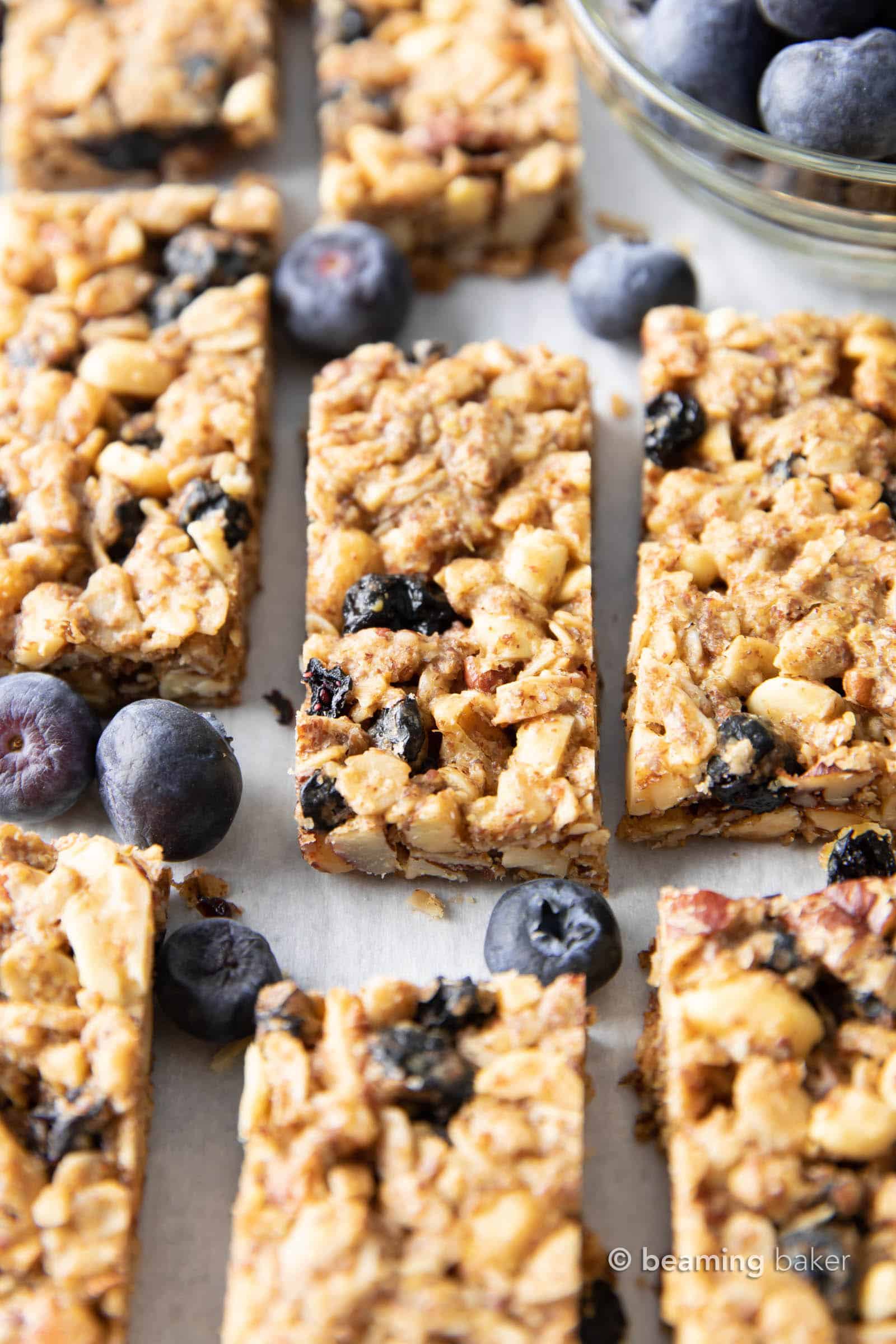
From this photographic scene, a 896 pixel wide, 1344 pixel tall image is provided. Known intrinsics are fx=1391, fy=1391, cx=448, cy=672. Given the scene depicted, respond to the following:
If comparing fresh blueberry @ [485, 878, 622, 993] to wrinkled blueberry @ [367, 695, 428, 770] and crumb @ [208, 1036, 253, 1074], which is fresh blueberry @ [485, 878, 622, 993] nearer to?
wrinkled blueberry @ [367, 695, 428, 770]

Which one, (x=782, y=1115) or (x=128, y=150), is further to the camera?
(x=128, y=150)

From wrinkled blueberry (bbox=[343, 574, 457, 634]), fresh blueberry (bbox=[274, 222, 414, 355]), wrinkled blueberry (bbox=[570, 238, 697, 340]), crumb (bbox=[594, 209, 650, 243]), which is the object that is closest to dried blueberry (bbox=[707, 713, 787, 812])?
wrinkled blueberry (bbox=[343, 574, 457, 634])

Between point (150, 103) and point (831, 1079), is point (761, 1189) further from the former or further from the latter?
point (150, 103)

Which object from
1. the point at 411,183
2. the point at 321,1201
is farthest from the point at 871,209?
the point at 321,1201

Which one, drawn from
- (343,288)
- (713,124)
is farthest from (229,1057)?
(713,124)

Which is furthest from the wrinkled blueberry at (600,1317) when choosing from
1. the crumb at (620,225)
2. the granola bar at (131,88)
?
the granola bar at (131,88)

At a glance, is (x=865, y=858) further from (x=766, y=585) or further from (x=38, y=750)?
(x=38, y=750)

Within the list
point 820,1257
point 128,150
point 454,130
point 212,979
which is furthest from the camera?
point 128,150
